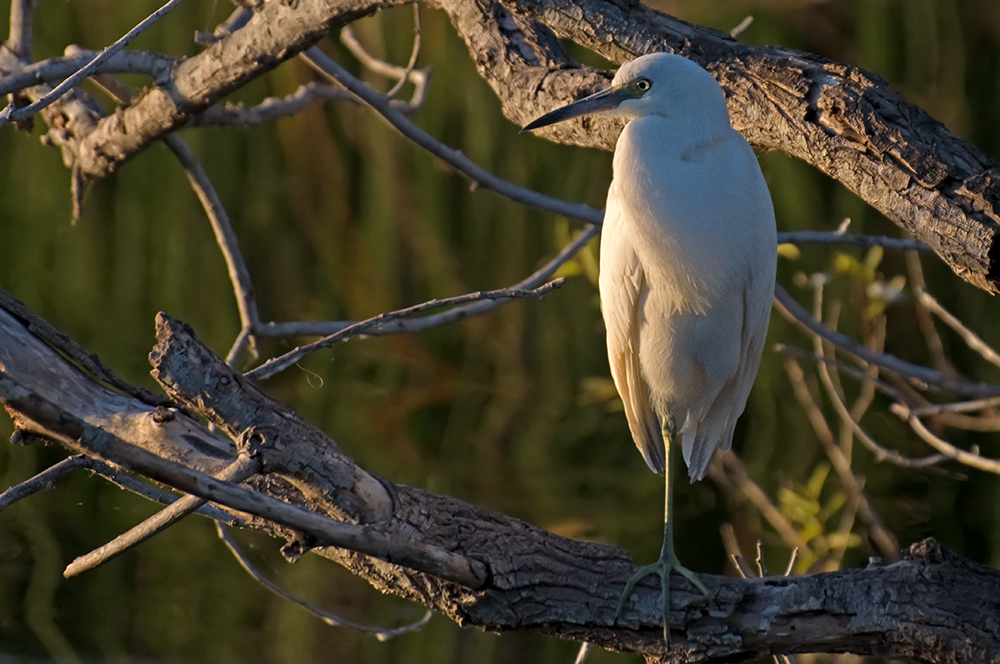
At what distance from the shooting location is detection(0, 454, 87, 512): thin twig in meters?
1.16

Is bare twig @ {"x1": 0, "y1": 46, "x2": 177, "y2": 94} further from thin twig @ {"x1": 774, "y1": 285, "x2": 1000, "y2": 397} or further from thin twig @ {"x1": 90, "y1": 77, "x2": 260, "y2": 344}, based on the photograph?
thin twig @ {"x1": 774, "y1": 285, "x2": 1000, "y2": 397}

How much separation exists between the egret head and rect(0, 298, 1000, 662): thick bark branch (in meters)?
0.57

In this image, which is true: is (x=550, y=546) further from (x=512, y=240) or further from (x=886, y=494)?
(x=512, y=240)

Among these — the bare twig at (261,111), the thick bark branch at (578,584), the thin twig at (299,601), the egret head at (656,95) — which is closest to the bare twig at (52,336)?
the thick bark branch at (578,584)

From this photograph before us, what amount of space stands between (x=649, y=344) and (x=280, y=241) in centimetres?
311

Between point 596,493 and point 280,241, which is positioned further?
point 280,241

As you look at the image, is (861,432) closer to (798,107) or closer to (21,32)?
(798,107)

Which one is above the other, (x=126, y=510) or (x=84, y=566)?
(x=126, y=510)

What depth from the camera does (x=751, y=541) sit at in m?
3.37

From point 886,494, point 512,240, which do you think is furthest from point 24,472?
point 886,494

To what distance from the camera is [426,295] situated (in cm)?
437

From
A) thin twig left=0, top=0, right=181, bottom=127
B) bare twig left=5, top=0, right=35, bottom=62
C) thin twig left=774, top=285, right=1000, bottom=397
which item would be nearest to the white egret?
thin twig left=774, top=285, right=1000, bottom=397

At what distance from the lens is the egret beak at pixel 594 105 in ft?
5.15

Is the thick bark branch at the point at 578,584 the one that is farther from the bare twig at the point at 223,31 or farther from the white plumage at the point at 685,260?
the bare twig at the point at 223,31
